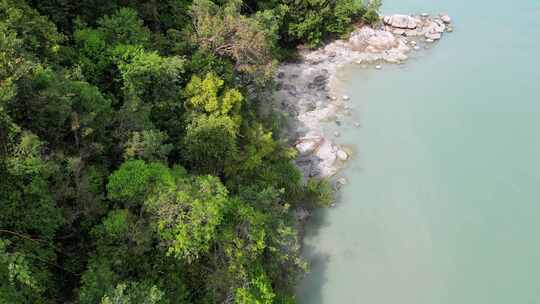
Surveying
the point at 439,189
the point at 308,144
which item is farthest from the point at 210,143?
the point at 439,189

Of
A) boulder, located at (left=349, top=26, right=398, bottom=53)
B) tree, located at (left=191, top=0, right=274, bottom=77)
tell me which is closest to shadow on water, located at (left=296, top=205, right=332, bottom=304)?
tree, located at (left=191, top=0, right=274, bottom=77)

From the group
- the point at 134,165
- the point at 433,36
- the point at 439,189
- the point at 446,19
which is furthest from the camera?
the point at 446,19

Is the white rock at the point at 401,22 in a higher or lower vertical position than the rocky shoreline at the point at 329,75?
higher

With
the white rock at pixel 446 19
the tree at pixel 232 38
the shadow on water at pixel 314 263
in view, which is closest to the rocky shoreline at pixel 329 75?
the white rock at pixel 446 19

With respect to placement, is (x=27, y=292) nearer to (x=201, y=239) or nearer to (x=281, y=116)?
(x=201, y=239)

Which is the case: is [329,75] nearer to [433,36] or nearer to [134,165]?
[433,36]

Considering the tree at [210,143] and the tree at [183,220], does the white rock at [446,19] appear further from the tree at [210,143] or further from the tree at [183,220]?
the tree at [183,220]
